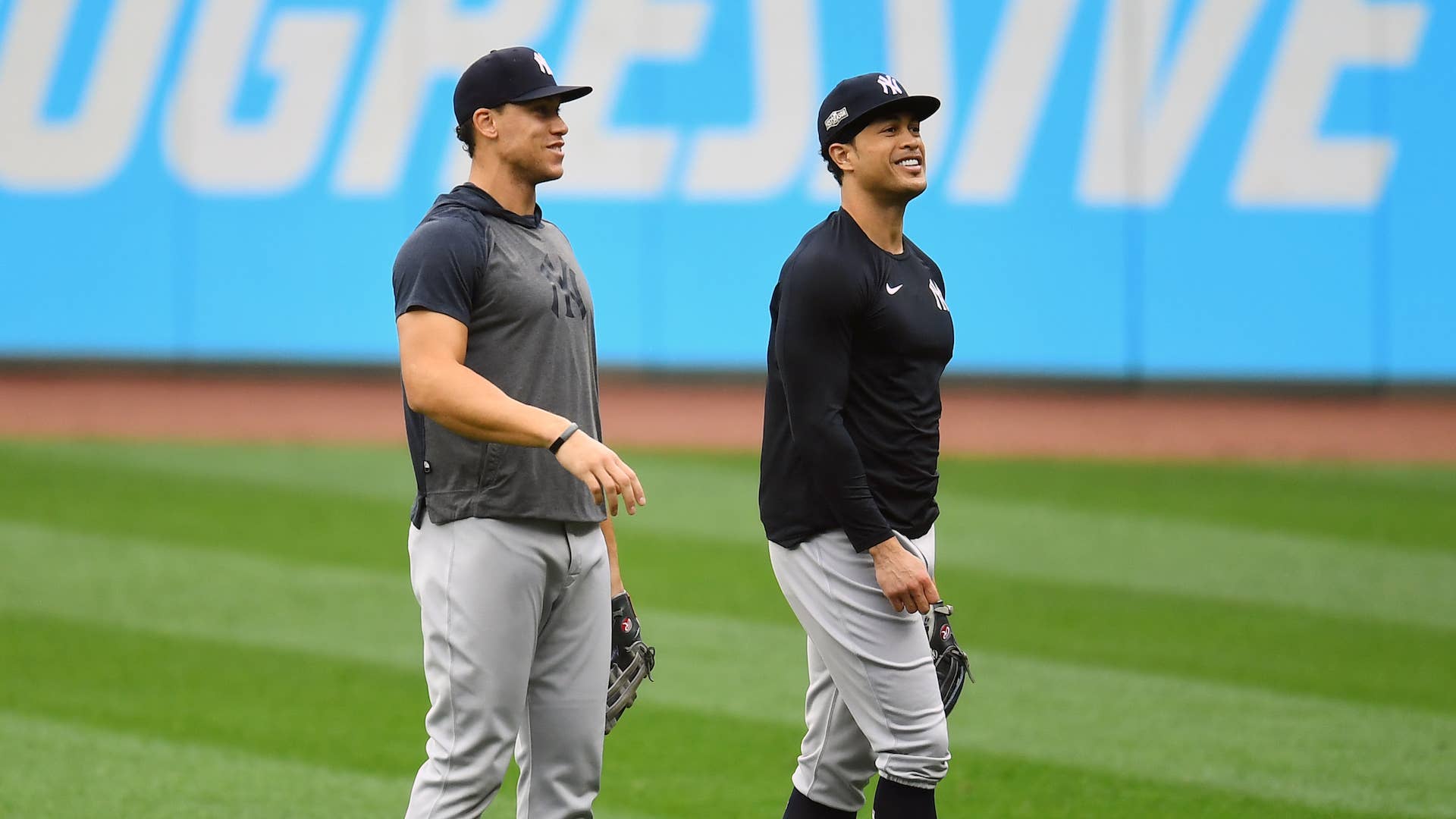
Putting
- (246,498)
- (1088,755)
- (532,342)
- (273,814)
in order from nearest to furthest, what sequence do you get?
(532,342) → (273,814) → (1088,755) → (246,498)

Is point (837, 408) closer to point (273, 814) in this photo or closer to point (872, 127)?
point (872, 127)

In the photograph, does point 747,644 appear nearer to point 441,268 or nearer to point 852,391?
point 852,391

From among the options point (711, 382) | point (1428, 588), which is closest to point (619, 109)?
point (711, 382)

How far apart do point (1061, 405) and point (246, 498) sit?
21.4 ft

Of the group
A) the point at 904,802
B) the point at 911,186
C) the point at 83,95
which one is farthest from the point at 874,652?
the point at 83,95

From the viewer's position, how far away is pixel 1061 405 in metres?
13.5

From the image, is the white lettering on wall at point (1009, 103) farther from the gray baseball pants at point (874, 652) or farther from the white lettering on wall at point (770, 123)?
the gray baseball pants at point (874, 652)

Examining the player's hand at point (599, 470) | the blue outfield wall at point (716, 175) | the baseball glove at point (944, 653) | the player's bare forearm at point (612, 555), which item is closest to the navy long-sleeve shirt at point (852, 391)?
the baseball glove at point (944, 653)

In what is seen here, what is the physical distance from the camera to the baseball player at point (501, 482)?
332 centimetres

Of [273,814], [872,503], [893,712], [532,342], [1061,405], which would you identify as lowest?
[1061,405]

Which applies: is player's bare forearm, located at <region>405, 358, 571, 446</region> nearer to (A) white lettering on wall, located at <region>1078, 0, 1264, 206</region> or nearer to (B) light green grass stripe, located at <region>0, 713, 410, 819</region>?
(B) light green grass stripe, located at <region>0, 713, 410, 819</region>

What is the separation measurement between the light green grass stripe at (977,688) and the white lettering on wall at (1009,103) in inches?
270

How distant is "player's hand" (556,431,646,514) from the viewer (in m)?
3.11

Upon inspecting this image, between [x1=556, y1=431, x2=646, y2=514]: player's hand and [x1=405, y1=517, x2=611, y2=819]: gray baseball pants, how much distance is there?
14.5 inches
